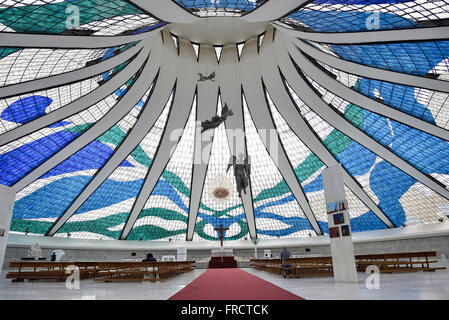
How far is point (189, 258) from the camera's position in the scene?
35094 millimetres

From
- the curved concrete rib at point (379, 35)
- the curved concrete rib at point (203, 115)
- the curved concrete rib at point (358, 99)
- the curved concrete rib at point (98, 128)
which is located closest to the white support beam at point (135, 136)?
the curved concrete rib at point (98, 128)

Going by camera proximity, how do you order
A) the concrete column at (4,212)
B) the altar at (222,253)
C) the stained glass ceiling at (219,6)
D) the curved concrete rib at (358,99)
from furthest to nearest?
the altar at (222,253) → the curved concrete rib at (358,99) → the stained glass ceiling at (219,6) → the concrete column at (4,212)

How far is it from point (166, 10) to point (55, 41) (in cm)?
Answer: 530

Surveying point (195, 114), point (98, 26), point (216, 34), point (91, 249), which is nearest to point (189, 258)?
point (91, 249)

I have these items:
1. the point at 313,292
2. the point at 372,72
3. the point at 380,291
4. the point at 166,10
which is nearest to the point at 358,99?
the point at 372,72

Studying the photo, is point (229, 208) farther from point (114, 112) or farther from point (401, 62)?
point (401, 62)

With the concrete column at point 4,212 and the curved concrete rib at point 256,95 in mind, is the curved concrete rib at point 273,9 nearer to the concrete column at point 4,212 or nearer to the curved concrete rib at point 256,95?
the curved concrete rib at point 256,95

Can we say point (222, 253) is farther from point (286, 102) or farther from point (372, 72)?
point (372, 72)

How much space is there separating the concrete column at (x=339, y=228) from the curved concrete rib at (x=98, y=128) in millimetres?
15237

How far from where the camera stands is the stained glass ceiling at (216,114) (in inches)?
560

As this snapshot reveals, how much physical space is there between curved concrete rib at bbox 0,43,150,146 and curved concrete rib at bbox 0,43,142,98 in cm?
117

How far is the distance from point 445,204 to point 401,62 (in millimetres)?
13426

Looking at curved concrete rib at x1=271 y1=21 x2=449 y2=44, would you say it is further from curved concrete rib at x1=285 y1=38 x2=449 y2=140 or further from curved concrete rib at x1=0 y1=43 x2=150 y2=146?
curved concrete rib at x1=0 y1=43 x2=150 y2=146
